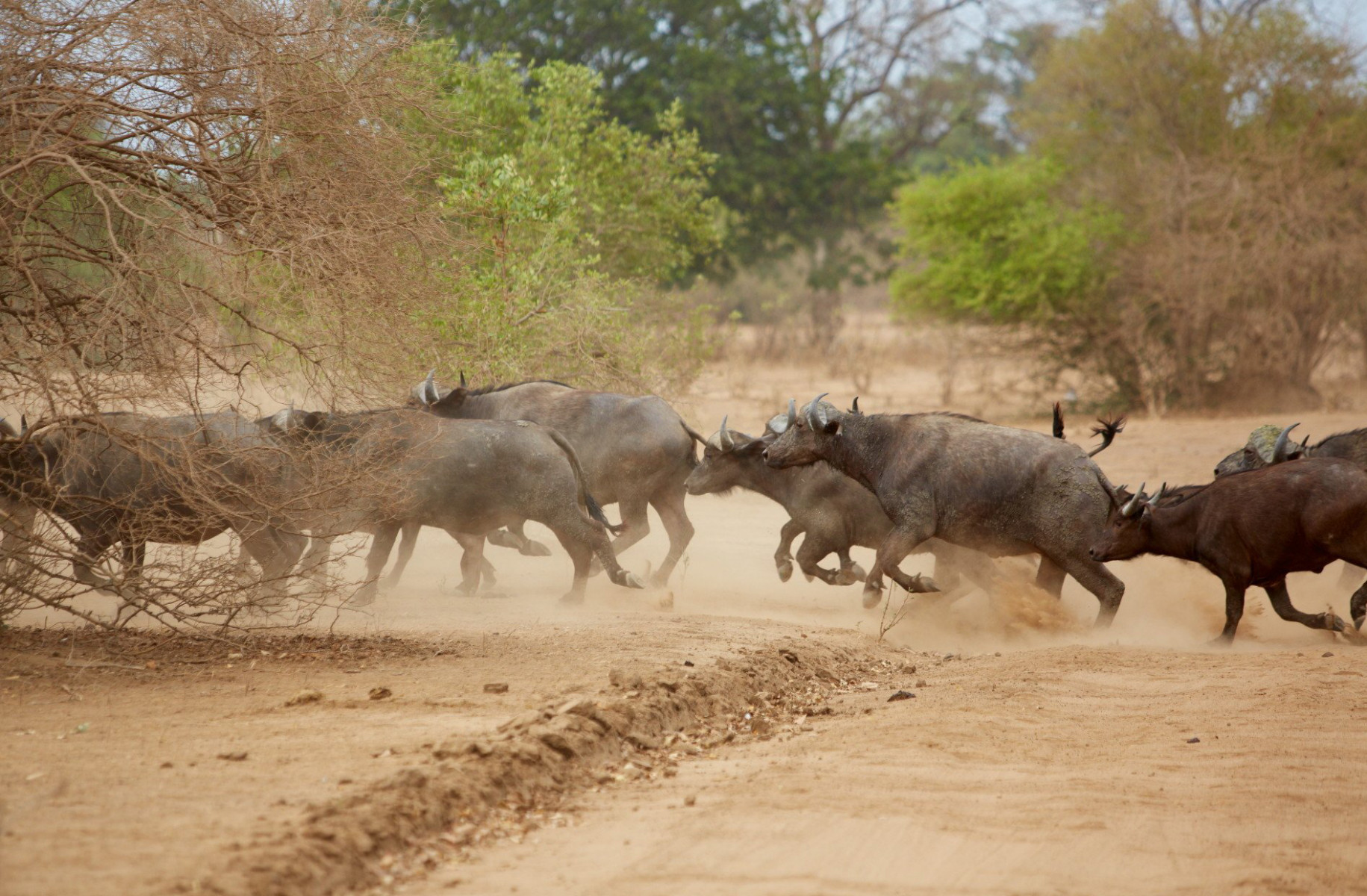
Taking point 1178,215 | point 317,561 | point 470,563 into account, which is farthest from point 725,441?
point 1178,215

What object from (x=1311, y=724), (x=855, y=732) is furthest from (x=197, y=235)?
(x=1311, y=724)

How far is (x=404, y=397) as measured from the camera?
1014cm

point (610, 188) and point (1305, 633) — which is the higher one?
point (610, 188)

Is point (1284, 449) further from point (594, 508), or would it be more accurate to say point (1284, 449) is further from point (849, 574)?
point (594, 508)

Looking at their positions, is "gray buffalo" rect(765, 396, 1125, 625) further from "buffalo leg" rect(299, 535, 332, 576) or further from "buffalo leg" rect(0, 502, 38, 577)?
"buffalo leg" rect(0, 502, 38, 577)

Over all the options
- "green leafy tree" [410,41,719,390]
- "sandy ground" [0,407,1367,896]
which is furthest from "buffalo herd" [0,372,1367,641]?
"green leafy tree" [410,41,719,390]

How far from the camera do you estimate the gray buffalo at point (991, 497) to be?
32.2 ft

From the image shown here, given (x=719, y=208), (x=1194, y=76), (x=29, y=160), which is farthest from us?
(x=719, y=208)

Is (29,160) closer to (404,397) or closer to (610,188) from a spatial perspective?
(404,397)

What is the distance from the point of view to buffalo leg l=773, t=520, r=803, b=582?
11.1 m

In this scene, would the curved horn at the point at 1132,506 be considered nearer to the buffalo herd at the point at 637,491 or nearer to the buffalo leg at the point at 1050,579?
the buffalo herd at the point at 637,491

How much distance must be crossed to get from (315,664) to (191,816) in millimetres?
2723

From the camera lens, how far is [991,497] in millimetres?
9836

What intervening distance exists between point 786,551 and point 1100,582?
2.64 m
